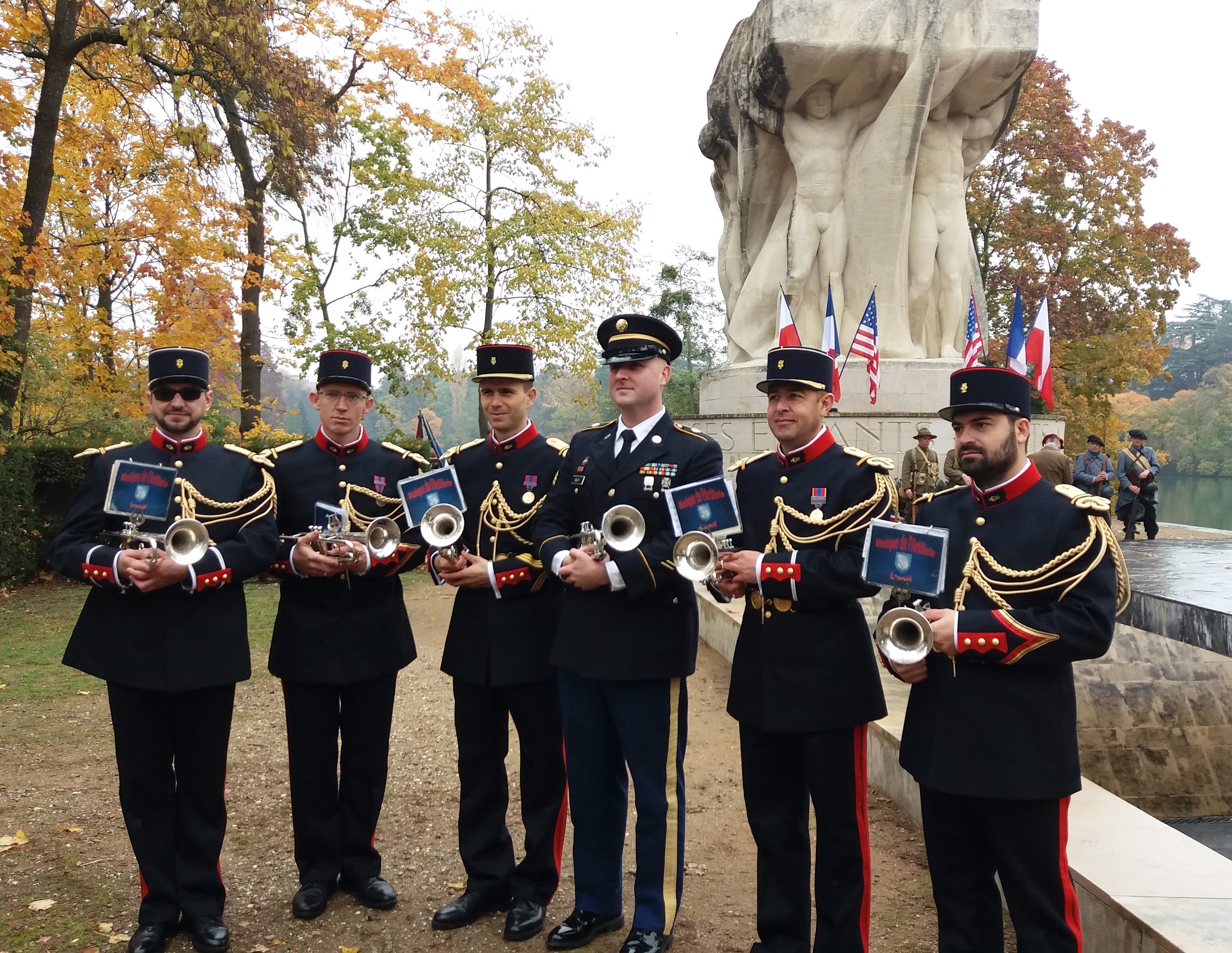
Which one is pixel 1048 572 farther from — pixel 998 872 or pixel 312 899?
pixel 312 899

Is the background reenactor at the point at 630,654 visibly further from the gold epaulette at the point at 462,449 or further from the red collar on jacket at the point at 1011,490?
the red collar on jacket at the point at 1011,490

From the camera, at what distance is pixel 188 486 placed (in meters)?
4.23

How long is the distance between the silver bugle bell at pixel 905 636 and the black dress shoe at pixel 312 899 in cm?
283

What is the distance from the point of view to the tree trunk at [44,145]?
46.3ft

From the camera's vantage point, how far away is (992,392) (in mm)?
3248

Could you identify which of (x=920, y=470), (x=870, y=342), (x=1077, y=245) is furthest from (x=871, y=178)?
(x=1077, y=245)

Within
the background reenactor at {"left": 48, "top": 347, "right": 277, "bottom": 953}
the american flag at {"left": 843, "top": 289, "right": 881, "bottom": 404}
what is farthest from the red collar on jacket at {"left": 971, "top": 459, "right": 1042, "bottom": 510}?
the american flag at {"left": 843, "top": 289, "right": 881, "bottom": 404}

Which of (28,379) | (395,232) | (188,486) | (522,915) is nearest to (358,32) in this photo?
(395,232)

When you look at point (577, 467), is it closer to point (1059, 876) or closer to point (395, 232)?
point (1059, 876)

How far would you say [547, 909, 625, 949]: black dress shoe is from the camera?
4.09 m

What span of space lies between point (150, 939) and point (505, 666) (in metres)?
1.77

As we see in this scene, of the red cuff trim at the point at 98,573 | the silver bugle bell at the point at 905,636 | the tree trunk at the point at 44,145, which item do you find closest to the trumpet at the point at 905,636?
the silver bugle bell at the point at 905,636

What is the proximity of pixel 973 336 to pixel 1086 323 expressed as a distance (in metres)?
18.8

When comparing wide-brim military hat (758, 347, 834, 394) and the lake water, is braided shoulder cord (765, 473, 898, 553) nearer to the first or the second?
wide-brim military hat (758, 347, 834, 394)
